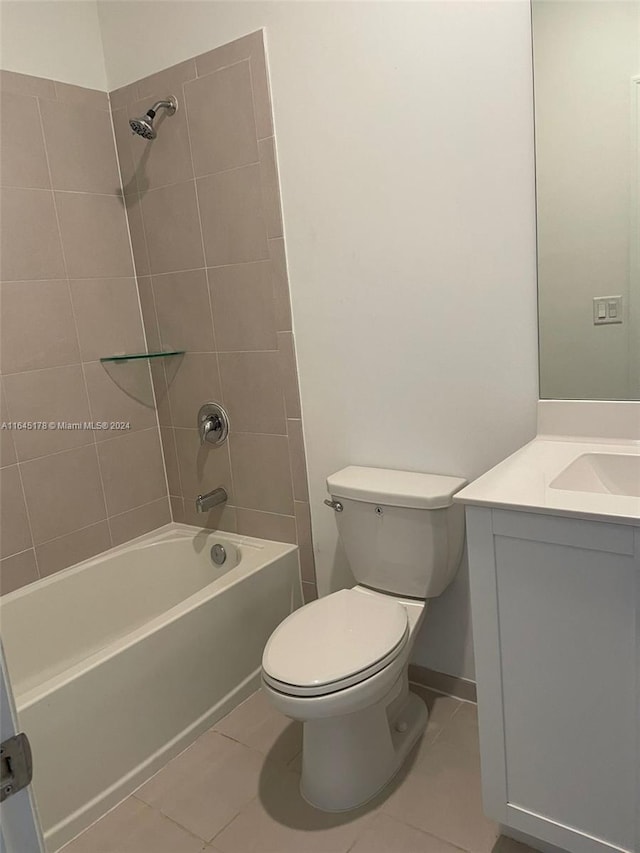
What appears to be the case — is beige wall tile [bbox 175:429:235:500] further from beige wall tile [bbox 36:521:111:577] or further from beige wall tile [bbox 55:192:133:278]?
beige wall tile [bbox 55:192:133:278]

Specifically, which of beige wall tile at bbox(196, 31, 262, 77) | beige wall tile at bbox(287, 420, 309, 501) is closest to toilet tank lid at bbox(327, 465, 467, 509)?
beige wall tile at bbox(287, 420, 309, 501)

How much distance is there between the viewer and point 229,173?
2078 mm

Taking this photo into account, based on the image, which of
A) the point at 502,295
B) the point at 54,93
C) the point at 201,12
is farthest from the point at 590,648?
the point at 54,93

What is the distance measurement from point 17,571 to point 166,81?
175 cm

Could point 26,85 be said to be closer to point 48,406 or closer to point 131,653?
point 48,406

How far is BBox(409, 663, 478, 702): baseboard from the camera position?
1953 mm

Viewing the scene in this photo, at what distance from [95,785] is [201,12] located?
7.61ft

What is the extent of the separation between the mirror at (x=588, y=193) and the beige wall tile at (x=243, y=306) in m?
0.90

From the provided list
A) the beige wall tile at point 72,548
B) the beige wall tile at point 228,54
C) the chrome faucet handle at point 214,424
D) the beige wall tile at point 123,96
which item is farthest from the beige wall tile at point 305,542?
the beige wall tile at point 123,96

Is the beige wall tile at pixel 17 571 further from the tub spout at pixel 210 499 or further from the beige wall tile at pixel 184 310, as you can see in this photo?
the beige wall tile at pixel 184 310

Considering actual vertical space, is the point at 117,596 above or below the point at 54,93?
below

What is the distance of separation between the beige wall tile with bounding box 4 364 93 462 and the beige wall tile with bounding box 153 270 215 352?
1.21ft

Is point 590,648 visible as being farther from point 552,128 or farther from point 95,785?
point 95,785

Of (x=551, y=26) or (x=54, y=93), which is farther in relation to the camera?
(x=54, y=93)
